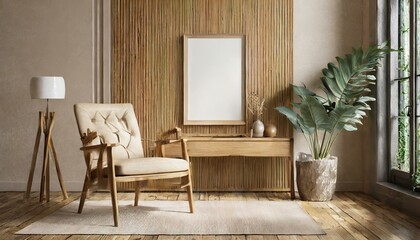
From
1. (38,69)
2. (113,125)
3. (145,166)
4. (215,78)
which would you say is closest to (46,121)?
(38,69)

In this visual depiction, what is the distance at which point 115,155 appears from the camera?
14.1 ft

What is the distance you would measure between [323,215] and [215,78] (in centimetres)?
191

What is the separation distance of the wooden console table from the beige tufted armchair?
59 centimetres

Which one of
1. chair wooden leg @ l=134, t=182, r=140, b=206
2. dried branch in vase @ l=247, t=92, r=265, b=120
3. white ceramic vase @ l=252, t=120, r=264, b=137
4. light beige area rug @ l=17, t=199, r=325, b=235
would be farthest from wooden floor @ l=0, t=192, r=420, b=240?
dried branch in vase @ l=247, t=92, r=265, b=120

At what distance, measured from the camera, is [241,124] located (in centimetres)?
532

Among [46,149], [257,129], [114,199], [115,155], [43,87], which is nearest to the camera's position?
[114,199]

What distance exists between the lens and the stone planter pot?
477 centimetres

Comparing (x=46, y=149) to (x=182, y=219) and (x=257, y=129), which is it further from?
(x=257, y=129)

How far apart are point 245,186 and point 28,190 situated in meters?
2.11

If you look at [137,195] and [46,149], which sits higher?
[46,149]

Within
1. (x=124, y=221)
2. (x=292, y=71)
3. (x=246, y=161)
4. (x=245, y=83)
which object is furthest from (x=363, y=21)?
(x=124, y=221)

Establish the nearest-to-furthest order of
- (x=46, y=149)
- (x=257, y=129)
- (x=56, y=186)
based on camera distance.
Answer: (x=46, y=149)
(x=257, y=129)
(x=56, y=186)

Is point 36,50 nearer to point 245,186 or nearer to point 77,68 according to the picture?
point 77,68

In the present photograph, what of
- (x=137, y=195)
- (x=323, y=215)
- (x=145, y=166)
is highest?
(x=145, y=166)
